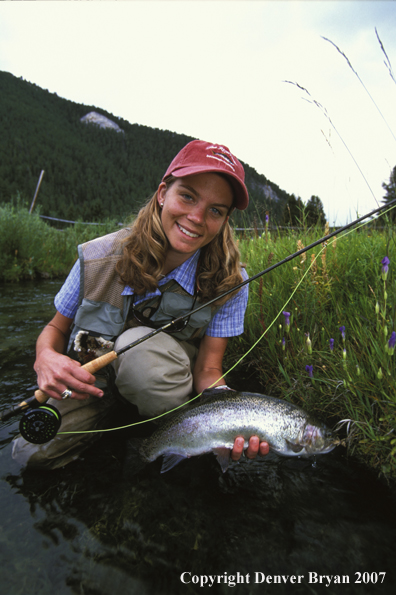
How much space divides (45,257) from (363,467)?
31.6 feet

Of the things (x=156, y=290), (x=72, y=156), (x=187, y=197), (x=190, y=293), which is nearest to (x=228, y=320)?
(x=190, y=293)

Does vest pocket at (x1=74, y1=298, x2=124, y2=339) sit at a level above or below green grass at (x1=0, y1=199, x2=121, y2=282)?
below

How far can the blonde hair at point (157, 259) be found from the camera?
7.82 ft

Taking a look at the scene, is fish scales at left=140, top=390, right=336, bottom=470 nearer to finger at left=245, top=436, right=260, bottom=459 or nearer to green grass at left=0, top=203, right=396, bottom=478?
finger at left=245, top=436, right=260, bottom=459

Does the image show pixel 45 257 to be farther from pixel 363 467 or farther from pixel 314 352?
pixel 363 467

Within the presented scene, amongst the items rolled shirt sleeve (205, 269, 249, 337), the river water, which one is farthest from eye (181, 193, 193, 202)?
the river water

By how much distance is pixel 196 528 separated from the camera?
5.67ft

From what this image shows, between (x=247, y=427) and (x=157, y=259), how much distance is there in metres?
1.26

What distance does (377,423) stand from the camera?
204cm

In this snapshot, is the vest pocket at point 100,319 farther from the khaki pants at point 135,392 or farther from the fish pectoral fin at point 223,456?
the fish pectoral fin at point 223,456

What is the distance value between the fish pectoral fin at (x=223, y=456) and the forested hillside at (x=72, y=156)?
56.6 meters

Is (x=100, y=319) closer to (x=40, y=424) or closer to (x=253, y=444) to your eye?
(x=40, y=424)

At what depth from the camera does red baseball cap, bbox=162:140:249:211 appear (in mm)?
2174

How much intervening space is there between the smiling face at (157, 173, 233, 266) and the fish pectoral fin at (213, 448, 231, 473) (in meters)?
1.30
